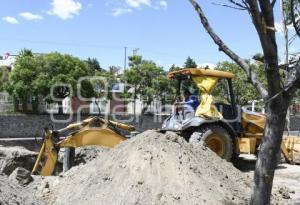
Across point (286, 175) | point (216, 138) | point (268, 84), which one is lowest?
point (286, 175)

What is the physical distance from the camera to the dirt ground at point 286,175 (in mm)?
9545

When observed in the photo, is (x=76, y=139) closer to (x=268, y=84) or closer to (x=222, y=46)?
(x=222, y=46)

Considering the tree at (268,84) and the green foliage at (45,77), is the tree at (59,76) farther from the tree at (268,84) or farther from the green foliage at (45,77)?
the tree at (268,84)

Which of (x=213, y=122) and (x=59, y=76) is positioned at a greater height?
(x=59, y=76)

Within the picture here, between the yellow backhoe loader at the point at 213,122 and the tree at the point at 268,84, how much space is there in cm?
686

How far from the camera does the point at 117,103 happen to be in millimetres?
51062

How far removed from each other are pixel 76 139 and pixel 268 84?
6955mm

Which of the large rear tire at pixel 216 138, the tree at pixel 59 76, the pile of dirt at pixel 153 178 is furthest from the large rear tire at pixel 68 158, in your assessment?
the tree at pixel 59 76

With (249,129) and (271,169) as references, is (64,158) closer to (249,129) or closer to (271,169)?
(249,129)

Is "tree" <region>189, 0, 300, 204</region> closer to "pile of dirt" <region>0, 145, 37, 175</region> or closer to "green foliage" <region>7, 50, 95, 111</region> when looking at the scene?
"pile of dirt" <region>0, 145, 37, 175</region>

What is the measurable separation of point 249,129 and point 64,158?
497cm

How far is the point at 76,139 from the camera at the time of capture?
11.0 metres

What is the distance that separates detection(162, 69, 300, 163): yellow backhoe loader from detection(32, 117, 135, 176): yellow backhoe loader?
1786 mm

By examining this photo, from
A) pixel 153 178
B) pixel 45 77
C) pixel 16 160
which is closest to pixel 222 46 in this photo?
pixel 153 178
